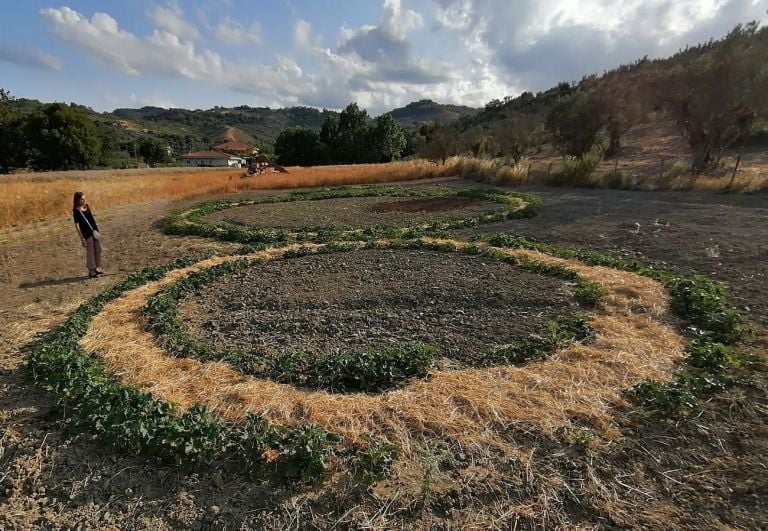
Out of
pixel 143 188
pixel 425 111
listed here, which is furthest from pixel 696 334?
pixel 425 111

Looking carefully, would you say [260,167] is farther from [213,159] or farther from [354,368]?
[213,159]

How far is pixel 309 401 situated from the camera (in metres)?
4.18

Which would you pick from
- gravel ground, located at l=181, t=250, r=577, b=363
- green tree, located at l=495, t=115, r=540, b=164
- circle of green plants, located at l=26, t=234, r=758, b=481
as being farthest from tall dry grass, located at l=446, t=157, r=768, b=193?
circle of green plants, located at l=26, t=234, r=758, b=481

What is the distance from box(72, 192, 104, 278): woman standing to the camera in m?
8.71

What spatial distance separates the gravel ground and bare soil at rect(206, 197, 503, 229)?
533 cm

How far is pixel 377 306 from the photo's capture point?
6.50 meters

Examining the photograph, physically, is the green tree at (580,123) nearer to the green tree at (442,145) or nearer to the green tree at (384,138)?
the green tree at (442,145)

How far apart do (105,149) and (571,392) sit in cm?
7399

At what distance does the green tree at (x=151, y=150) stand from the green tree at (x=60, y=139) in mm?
27009

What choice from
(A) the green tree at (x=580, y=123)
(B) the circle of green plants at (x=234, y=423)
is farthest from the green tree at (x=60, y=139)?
(B) the circle of green plants at (x=234, y=423)

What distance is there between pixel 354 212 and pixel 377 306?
9.61 meters

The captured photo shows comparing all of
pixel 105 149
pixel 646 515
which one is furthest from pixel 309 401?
pixel 105 149

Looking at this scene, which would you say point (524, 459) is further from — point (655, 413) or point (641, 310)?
point (641, 310)

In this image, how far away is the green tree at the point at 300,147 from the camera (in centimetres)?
6344
